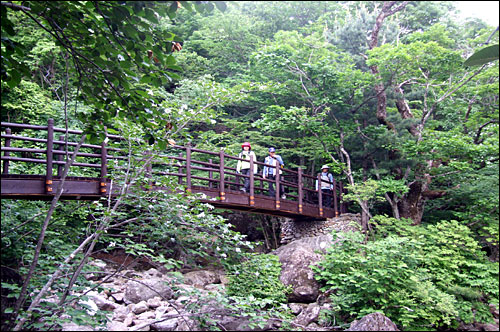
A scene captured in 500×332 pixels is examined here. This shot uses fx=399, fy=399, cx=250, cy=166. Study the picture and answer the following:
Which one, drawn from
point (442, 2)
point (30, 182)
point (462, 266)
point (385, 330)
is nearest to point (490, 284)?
point (462, 266)

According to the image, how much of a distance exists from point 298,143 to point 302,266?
4447 mm

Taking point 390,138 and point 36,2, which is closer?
point 36,2

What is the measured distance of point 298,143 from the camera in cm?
Result: 1170

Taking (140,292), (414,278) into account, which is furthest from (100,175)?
(414,278)

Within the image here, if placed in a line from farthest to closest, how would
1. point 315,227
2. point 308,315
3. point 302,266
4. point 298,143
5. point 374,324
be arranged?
point 298,143 < point 315,227 < point 302,266 < point 308,315 < point 374,324

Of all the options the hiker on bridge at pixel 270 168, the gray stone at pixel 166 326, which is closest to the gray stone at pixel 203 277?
the gray stone at pixel 166 326

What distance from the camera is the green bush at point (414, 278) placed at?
22.3ft

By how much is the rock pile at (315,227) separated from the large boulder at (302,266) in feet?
2.98

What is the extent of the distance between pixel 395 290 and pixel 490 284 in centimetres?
206

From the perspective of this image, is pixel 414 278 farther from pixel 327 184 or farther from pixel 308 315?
pixel 327 184

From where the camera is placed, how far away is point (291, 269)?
27.0 feet

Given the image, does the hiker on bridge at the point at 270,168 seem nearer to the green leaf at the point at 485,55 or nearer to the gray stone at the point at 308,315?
the gray stone at the point at 308,315

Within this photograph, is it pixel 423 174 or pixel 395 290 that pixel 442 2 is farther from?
pixel 395 290

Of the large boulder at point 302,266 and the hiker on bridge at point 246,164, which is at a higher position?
the hiker on bridge at point 246,164
